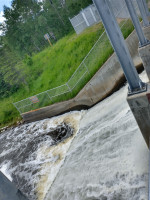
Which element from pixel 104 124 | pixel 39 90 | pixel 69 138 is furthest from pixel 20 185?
pixel 39 90

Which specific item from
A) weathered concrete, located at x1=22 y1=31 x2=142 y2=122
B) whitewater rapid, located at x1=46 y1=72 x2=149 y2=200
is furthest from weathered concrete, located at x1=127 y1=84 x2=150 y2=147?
weathered concrete, located at x1=22 y1=31 x2=142 y2=122

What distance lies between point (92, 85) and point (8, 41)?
29780mm

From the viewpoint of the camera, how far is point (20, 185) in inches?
420

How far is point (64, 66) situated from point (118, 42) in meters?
15.6

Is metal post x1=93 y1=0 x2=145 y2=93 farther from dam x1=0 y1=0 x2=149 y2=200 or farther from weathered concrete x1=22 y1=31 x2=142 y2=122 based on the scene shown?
weathered concrete x1=22 y1=31 x2=142 y2=122

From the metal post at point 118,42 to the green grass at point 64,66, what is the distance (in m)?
8.86

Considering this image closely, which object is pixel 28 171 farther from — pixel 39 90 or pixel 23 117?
pixel 39 90

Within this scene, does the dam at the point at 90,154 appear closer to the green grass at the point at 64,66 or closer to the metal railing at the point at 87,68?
the metal railing at the point at 87,68

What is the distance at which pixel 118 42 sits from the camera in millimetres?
4578

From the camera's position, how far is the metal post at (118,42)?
4.15m

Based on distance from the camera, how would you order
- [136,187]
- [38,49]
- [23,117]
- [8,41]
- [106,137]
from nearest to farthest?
[136,187] → [106,137] → [23,117] → [8,41] → [38,49]

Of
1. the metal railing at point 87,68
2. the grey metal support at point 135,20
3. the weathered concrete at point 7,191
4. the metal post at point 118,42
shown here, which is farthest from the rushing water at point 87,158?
the weathered concrete at point 7,191

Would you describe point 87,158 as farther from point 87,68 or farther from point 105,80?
point 87,68

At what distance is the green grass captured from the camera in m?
14.2
